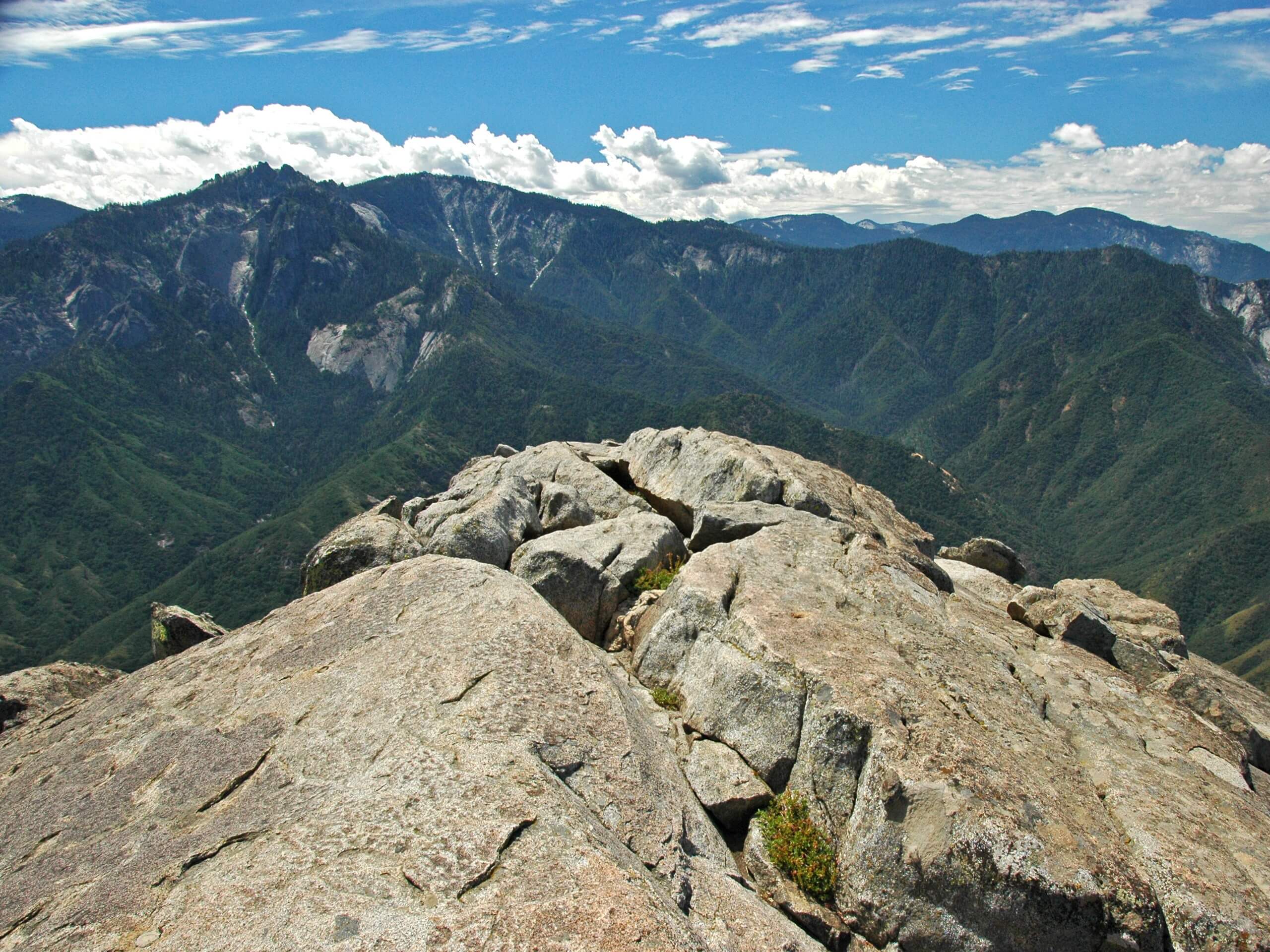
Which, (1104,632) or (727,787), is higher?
(727,787)

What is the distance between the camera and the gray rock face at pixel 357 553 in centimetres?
2230

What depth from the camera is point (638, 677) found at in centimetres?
1794

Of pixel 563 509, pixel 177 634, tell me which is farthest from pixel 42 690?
pixel 563 509

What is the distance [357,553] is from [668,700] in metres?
11.5

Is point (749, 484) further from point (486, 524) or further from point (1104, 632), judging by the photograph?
point (1104, 632)

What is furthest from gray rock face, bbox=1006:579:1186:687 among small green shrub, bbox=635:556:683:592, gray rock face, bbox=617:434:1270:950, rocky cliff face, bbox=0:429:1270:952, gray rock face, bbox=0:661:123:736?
gray rock face, bbox=0:661:123:736

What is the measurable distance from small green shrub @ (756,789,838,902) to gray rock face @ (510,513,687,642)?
342 inches

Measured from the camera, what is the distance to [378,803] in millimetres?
10500

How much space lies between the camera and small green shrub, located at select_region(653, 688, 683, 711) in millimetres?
16578

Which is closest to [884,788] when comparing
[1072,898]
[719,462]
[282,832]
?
[1072,898]

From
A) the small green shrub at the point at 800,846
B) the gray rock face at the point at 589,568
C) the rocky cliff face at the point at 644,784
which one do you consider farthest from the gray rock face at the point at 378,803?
the gray rock face at the point at 589,568

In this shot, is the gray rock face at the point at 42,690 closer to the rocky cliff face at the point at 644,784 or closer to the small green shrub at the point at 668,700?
the rocky cliff face at the point at 644,784

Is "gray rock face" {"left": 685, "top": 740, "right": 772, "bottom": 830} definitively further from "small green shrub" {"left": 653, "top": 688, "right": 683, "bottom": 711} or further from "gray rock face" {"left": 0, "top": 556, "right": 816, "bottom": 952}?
"small green shrub" {"left": 653, "top": 688, "right": 683, "bottom": 711}

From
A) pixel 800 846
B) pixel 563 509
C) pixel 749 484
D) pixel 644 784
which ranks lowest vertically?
pixel 563 509
